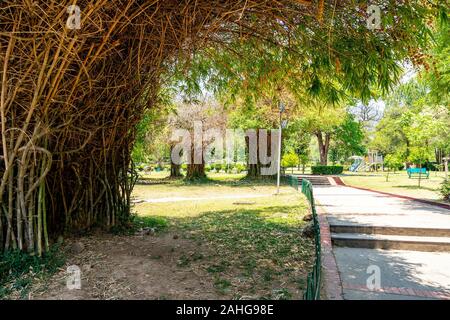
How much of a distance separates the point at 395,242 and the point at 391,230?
68cm

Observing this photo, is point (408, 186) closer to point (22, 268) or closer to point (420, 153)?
point (420, 153)

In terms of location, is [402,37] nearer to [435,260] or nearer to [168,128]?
[435,260]

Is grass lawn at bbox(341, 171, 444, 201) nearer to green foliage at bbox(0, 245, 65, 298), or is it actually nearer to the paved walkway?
the paved walkway

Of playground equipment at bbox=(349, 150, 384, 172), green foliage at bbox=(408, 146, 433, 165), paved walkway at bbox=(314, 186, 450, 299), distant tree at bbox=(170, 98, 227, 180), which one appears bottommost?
paved walkway at bbox=(314, 186, 450, 299)

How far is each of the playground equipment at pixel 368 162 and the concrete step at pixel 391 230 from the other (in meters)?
37.0

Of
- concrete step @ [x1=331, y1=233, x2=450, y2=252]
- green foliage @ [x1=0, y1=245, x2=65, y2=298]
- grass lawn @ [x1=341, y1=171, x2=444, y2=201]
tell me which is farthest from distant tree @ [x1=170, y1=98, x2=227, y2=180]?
green foliage @ [x1=0, y1=245, x2=65, y2=298]

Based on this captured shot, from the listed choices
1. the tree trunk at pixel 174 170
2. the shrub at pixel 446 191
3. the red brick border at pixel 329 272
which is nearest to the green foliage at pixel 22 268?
the red brick border at pixel 329 272

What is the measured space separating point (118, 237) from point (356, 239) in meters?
4.31

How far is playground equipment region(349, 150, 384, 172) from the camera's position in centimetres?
4228

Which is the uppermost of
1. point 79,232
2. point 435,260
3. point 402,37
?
point 402,37

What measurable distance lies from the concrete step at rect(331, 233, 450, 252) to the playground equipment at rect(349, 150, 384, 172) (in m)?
37.4

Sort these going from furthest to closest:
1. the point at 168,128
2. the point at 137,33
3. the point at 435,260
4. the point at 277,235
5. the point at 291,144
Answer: the point at 291,144, the point at 168,128, the point at 277,235, the point at 435,260, the point at 137,33

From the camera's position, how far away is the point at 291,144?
37.2 metres

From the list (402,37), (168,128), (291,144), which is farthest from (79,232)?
(291,144)
